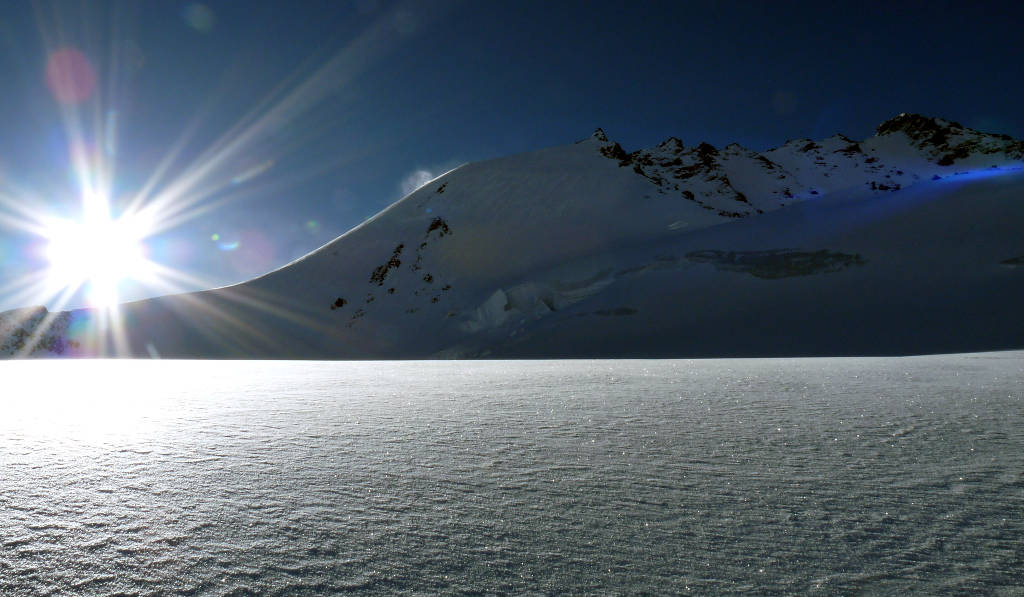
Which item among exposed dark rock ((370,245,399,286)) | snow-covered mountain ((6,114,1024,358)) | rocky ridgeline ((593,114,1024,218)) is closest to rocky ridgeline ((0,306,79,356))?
snow-covered mountain ((6,114,1024,358))

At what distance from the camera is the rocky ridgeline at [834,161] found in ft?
391

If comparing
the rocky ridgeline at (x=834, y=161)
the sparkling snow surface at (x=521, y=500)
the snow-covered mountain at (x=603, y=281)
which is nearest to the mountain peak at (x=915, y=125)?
the rocky ridgeline at (x=834, y=161)

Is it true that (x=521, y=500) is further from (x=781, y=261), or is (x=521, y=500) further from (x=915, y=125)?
(x=915, y=125)

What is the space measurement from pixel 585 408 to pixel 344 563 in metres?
3.12

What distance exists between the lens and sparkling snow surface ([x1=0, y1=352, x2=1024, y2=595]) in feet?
5.80

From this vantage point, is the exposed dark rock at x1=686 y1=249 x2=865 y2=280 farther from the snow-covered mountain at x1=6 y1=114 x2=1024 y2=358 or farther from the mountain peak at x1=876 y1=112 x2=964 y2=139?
the mountain peak at x1=876 y1=112 x2=964 y2=139

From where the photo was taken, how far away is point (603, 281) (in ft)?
93.7

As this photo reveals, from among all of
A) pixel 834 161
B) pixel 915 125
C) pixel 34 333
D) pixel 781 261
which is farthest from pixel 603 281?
pixel 915 125

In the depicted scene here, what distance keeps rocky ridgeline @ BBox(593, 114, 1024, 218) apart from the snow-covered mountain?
64775 mm

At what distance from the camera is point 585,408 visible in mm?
4688

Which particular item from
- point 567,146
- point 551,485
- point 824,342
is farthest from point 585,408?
point 567,146

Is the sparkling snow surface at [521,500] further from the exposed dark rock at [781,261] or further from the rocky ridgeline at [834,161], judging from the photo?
the rocky ridgeline at [834,161]

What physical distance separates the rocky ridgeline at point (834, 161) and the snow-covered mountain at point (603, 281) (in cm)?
6477

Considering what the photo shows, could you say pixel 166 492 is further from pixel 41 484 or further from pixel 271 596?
pixel 271 596
